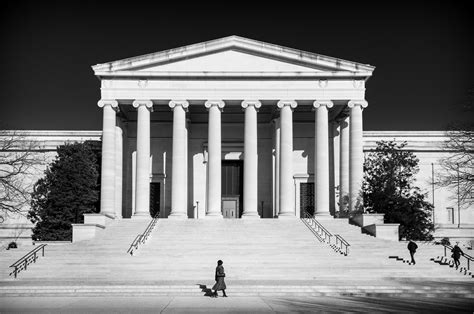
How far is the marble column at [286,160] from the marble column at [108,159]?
1338 cm

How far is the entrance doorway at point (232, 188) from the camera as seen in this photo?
6266 centimetres

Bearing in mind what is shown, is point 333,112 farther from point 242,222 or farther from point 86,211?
point 86,211

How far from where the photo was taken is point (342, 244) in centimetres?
4488

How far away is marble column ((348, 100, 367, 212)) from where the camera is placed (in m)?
54.0

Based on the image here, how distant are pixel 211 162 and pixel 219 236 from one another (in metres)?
8.66

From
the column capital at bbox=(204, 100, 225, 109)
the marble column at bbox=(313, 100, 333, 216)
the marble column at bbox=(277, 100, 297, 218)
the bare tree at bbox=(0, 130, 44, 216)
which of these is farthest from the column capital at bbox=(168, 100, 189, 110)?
the bare tree at bbox=(0, 130, 44, 216)

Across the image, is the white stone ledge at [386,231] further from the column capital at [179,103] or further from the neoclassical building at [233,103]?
the column capital at [179,103]

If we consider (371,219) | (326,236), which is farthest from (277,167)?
(326,236)

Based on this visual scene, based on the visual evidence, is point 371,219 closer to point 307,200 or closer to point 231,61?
point 307,200

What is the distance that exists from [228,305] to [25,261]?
1594 cm

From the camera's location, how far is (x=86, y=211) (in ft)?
184

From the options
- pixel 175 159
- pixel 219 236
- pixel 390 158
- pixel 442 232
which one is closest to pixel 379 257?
pixel 219 236

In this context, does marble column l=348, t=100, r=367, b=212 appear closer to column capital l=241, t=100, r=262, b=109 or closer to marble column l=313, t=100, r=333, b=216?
marble column l=313, t=100, r=333, b=216

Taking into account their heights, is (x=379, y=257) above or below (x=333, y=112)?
below
